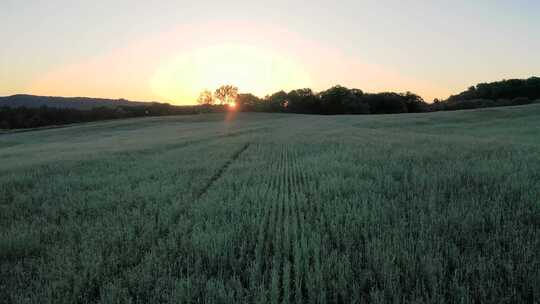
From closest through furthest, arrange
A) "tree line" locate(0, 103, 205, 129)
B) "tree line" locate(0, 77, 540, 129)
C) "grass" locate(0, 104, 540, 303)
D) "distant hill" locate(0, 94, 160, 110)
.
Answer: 1. "grass" locate(0, 104, 540, 303)
2. "tree line" locate(0, 103, 205, 129)
3. "tree line" locate(0, 77, 540, 129)
4. "distant hill" locate(0, 94, 160, 110)

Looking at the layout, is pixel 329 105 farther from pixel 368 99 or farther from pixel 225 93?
pixel 225 93

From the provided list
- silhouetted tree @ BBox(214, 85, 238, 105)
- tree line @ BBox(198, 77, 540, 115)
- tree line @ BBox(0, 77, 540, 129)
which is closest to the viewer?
tree line @ BBox(0, 77, 540, 129)

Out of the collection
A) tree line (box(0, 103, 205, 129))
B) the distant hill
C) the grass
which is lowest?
the grass

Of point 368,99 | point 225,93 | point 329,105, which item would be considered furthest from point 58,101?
point 368,99

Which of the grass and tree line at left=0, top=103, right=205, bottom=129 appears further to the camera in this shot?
tree line at left=0, top=103, right=205, bottom=129

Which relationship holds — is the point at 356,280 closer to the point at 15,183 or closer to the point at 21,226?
the point at 21,226

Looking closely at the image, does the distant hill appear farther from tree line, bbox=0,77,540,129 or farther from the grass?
the grass

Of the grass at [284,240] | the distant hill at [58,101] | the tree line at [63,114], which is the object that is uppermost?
the distant hill at [58,101]

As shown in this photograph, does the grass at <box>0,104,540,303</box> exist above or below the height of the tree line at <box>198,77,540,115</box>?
below

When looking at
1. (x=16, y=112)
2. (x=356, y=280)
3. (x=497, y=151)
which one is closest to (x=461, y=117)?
(x=497, y=151)

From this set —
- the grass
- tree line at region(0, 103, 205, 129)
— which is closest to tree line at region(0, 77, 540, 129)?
tree line at region(0, 103, 205, 129)

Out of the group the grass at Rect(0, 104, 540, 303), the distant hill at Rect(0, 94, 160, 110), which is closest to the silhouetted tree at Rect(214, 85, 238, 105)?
the distant hill at Rect(0, 94, 160, 110)

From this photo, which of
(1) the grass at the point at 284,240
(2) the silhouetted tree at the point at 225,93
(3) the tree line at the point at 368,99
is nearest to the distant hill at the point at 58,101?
(2) the silhouetted tree at the point at 225,93

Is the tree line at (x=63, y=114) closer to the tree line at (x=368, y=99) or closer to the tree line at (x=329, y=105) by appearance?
the tree line at (x=329, y=105)
